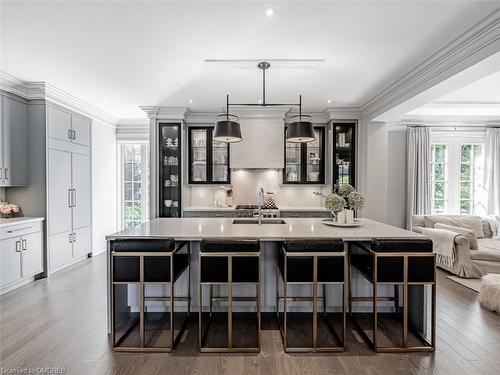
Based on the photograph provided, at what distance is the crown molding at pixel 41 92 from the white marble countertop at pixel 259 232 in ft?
9.29

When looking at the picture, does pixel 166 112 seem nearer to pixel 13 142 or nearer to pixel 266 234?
pixel 13 142

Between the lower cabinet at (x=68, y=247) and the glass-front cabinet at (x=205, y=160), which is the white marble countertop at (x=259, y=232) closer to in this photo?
the lower cabinet at (x=68, y=247)

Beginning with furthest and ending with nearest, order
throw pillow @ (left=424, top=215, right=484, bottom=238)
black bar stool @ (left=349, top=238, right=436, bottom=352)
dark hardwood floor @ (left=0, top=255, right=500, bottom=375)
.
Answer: throw pillow @ (left=424, top=215, right=484, bottom=238) < black bar stool @ (left=349, top=238, right=436, bottom=352) < dark hardwood floor @ (left=0, top=255, right=500, bottom=375)

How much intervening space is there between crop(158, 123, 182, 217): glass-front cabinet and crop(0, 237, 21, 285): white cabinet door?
2212mm

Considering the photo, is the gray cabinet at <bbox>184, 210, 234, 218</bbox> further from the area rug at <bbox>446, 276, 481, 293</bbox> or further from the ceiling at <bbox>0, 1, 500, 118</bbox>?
the area rug at <bbox>446, 276, 481, 293</bbox>

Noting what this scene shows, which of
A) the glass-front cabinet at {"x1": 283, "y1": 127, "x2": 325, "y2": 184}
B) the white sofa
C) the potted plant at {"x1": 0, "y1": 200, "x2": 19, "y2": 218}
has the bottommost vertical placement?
the white sofa

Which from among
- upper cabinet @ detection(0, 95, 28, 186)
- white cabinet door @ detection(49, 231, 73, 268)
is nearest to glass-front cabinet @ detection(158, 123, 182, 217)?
white cabinet door @ detection(49, 231, 73, 268)

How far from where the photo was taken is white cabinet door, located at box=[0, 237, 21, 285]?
3.70 m

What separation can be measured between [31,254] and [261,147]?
12.9 feet

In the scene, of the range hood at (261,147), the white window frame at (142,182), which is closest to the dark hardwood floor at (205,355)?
the range hood at (261,147)

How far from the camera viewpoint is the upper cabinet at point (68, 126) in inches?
181

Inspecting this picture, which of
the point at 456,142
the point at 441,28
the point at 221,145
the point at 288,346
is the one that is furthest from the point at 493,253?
the point at 221,145

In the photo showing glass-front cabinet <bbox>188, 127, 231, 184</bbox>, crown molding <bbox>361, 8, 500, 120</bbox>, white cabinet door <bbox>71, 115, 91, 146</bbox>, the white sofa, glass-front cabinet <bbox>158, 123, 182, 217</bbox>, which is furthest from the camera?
glass-front cabinet <bbox>188, 127, 231, 184</bbox>

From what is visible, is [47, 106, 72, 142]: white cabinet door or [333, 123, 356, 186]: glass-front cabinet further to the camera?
[333, 123, 356, 186]: glass-front cabinet
